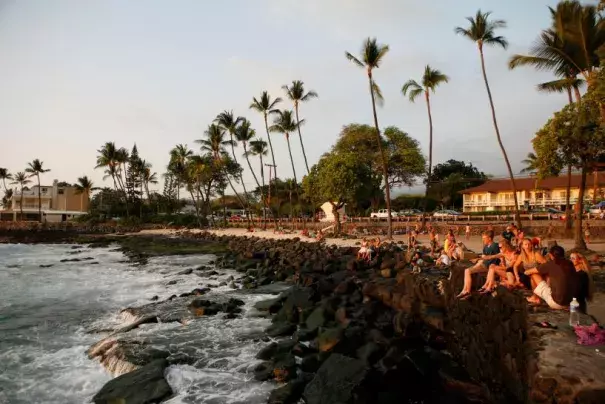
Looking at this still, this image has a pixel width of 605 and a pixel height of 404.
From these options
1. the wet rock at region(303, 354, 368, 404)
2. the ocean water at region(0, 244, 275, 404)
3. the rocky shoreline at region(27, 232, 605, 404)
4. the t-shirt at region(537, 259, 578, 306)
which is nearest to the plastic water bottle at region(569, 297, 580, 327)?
the rocky shoreline at region(27, 232, 605, 404)

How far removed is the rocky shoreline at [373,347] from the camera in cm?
561

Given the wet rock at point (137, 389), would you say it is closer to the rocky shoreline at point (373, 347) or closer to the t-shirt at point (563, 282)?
the rocky shoreline at point (373, 347)

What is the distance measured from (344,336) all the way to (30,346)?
7424mm

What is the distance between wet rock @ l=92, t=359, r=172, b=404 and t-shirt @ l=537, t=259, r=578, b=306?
6.31 m

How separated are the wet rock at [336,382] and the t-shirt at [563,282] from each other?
3142 millimetres

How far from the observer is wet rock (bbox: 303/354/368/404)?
18.2 feet

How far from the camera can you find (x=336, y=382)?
578 centimetres

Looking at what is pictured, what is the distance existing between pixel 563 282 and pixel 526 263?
1685mm

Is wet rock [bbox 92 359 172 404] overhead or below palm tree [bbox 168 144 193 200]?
below

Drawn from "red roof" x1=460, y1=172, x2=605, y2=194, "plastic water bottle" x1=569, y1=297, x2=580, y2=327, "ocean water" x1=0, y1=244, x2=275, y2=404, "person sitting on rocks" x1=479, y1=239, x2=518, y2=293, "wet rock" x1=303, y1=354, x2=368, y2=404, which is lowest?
"ocean water" x1=0, y1=244, x2=275, y2=404

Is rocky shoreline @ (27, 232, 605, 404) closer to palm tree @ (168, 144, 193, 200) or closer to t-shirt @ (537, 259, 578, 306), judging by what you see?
t-shirt @ (537, 259, 578, 306)

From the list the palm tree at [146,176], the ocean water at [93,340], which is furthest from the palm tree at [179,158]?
the ocean water at [93,340]

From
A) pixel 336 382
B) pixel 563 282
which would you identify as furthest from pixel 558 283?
pixel 336 382

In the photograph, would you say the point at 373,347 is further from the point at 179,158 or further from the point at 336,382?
the point at 179,158
